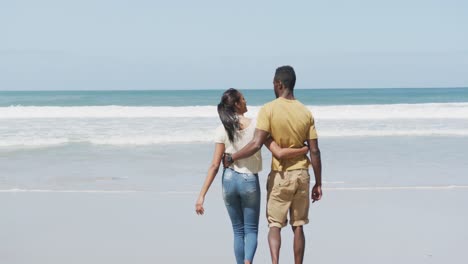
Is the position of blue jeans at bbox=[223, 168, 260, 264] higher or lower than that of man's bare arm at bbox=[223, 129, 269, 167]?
lower

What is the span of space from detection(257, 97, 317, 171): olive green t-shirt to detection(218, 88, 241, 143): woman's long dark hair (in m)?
0.19

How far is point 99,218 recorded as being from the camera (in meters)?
7.05

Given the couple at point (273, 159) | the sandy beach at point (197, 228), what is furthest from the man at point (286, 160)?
the sandy beach at point (197, 228)

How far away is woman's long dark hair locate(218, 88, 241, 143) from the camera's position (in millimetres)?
4504

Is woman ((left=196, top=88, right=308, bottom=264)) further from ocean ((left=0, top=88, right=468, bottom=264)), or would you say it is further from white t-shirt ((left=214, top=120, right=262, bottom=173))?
ocean ((left=0, top=88, right=468, bottom=264))

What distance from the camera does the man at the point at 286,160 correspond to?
4418mm

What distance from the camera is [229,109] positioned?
4527 millimetres

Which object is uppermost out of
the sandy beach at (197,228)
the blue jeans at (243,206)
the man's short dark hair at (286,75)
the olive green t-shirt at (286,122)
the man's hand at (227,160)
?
the man's short dark hair at (286,75)

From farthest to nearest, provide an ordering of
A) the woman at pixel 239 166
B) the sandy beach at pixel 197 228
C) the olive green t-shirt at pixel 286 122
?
the sandy beach at pixel 197 228 → the woman at pixel 239 166 → the olive green t-shirt at pixel 286 122

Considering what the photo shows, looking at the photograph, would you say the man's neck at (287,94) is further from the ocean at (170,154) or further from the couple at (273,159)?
the ocean at (170,154)

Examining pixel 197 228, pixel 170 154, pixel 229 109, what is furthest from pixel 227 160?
pixel 170 154

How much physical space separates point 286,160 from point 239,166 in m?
0.33

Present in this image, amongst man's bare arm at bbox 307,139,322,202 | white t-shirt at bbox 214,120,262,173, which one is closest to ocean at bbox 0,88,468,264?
man's bare arm at bbox 307,139,322,202

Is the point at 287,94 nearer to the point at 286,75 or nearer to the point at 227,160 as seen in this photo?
the point at 286,75
